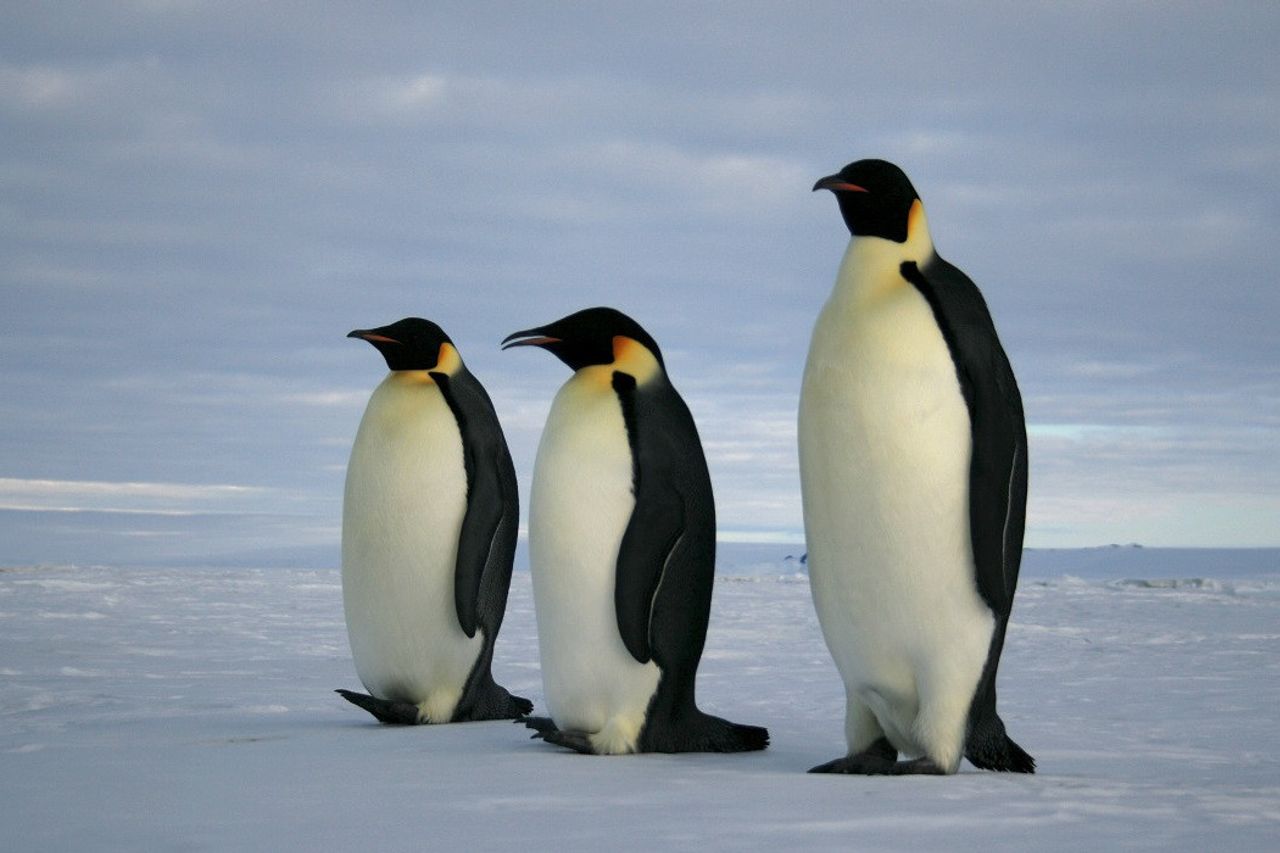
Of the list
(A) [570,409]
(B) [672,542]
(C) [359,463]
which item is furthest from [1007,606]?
(C) [359,463]

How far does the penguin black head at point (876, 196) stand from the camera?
13.0 feet

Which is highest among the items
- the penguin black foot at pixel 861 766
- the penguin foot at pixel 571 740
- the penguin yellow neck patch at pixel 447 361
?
the penguin yellow neck patch at pixel 447 361

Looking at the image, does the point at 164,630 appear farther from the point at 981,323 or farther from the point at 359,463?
the point at 981,323

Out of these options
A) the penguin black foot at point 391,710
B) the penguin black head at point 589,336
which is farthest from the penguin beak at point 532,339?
the penguin black foot at point 391,710

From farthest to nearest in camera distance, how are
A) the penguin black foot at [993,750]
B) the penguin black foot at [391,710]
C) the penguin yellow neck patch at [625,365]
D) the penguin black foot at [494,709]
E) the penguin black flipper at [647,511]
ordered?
the penguin black foot at [494,709] → the penguin black foot at [391,710] → the penguin yellow neck patch at [625,365] → the penguin black flipper at [647,511] → the penguin black foot at [993,750]

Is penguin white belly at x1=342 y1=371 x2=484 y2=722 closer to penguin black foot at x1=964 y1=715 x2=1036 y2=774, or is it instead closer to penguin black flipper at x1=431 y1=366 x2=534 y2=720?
penguin black flipper at x1=431 y1=366 x2=534 y2=720

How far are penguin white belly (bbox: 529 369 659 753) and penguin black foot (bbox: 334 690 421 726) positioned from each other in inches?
41.3

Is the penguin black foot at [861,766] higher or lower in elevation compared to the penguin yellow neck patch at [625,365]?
lower

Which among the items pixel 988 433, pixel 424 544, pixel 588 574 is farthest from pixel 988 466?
pixel 424 544

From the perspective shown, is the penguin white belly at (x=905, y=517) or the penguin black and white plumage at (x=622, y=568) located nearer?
the penguin white belly at (x=905, y=517)

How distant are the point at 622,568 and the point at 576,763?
613mm

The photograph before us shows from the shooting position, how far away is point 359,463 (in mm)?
5543

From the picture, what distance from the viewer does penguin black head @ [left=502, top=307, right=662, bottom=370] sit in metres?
4.55

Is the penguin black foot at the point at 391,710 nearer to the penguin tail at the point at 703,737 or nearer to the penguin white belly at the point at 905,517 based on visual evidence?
the penguin tail at the point at 703,737
